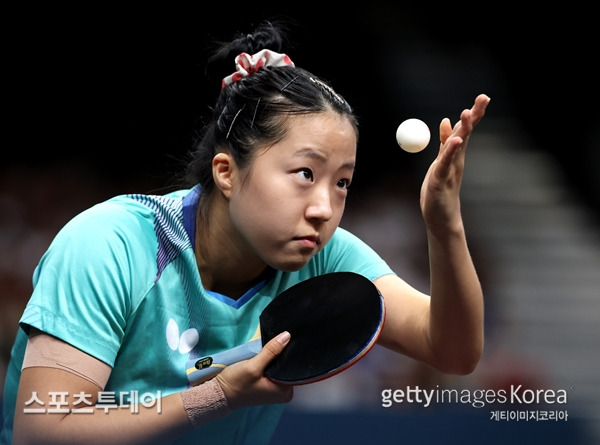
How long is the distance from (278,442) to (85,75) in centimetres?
307

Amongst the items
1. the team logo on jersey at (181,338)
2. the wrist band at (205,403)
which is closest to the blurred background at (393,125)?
the team logo on jersey at (181,338)

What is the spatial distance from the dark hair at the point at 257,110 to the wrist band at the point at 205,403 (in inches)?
20.4

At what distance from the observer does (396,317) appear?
2139 millimetres

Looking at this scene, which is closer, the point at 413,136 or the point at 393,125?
the point at 413,136

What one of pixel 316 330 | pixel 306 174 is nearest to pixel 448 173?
pixel 306 174

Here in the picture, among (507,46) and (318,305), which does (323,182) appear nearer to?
(318,305)

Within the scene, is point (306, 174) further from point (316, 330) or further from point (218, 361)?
point (218, 361)

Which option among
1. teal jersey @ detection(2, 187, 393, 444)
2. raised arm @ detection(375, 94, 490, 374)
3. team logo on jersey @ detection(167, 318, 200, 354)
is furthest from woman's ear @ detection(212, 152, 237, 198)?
raised arm @ detection(375, 94, 490, 374)

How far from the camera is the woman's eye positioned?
187 centimetres

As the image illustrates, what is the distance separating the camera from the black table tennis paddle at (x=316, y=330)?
169 centimetres

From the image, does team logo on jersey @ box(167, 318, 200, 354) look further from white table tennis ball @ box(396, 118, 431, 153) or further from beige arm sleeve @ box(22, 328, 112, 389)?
white table tennis ball @ box(396, 118, 431, 153)

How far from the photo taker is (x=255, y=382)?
171 cm

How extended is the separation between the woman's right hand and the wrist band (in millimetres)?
14

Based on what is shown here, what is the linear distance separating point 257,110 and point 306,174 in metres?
0.23
